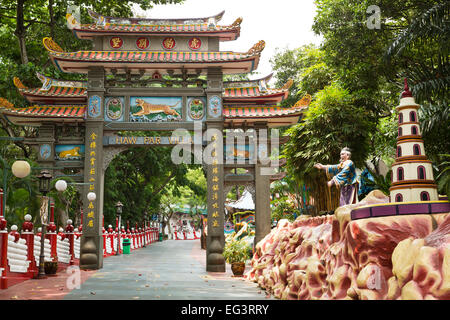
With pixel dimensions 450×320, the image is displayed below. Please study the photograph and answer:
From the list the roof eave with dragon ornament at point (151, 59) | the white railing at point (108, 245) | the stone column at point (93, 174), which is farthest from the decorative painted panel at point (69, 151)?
the white railing at point (108, 245)

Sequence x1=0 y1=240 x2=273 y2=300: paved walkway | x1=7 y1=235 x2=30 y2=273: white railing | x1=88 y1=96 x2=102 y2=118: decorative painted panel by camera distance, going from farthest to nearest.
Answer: x1=88 y1=96 x2=102 y2=118: decorative painted panel, x1=7 y1=235 x2=30 y2=273: white railing, x1=0 y1=240 x2=273 y2=300: paved walkway

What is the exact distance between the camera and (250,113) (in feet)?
47.4

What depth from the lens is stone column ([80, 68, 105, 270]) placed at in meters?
13.6

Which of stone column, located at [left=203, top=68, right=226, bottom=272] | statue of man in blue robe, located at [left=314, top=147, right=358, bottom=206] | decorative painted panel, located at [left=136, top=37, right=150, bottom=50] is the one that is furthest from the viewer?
decorative painted panel, located at [left=136, top=37, right=150, bottom=50]

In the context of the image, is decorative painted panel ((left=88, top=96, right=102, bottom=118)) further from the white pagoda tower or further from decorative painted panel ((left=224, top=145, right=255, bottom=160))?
the white pagoda tower

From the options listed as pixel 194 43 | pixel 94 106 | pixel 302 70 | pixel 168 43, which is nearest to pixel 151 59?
pixel 168 43

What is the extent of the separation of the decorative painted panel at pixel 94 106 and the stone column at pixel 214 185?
3594mm

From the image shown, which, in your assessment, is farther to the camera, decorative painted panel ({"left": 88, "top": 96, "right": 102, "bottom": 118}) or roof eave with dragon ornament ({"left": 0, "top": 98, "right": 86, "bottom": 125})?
decorative painted panel ({"left": 88, "top": 96, "right": 102, "bottom": 118})

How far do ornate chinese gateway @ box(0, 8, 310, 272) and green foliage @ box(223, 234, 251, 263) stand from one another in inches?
23.3

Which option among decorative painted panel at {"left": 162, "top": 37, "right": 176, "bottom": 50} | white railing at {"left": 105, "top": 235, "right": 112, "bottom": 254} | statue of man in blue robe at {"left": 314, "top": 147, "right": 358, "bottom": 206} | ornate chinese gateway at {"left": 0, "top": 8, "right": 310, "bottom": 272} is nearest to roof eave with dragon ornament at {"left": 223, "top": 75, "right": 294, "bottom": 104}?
ornate chinese gateway at {"left": 0, "top": 8, "right": 310, "bottom": 272}

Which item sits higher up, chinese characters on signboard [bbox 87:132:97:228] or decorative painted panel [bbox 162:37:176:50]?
decorative painted panel [bbox 162:37:176:50]

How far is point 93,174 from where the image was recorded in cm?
1387

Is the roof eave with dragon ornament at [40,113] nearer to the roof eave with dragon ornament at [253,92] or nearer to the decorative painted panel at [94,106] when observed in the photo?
the decorative painted panel at [94,106]

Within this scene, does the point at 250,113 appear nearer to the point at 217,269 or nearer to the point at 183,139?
the point at 183,139
